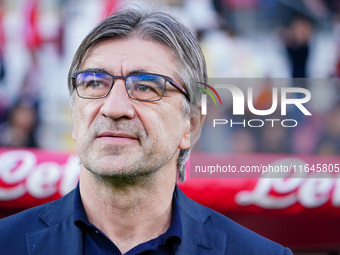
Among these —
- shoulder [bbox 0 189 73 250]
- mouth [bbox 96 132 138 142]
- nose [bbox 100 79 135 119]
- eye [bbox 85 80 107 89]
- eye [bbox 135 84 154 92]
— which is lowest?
shoulder [bbox 0 189 73 250]

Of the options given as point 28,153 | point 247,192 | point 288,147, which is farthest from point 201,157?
point 288,147

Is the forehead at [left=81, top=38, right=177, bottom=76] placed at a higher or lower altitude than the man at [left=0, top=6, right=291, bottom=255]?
higher

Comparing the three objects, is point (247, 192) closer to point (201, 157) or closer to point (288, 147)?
point (201, 157)

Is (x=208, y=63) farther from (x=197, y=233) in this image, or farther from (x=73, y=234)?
(x=73, y=234)

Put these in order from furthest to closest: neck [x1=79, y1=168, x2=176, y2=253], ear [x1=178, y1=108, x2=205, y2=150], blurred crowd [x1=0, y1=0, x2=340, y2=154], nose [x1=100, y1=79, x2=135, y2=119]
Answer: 1. blurred crowd [x1=0, y1=0, x2=340, y2=154]
2. ear [x1=178, y1=108, x2=205, y2=150]
3. neck [x1=79, y1=168, x2=176, y2=253]
4. nose [x1=100, y1=79, x2=135, y2=119]

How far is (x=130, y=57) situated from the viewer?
204cm

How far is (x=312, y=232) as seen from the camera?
13.3 feet

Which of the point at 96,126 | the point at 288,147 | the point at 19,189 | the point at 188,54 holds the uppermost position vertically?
the point at 188,54

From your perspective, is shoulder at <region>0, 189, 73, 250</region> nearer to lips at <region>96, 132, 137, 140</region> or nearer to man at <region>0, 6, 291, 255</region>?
man at <region>0, 6, 291, 255</region>

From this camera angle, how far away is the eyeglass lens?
2.00 metres

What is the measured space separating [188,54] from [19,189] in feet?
6.93

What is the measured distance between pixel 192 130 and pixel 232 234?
1.54 ft

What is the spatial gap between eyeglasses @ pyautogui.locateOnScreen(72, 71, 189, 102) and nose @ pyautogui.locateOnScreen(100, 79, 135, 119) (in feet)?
0.06

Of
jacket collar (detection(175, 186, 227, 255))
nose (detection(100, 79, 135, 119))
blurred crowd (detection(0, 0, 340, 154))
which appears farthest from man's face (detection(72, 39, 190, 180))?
blurred crowd (detection(0, 0, 340, 154))
